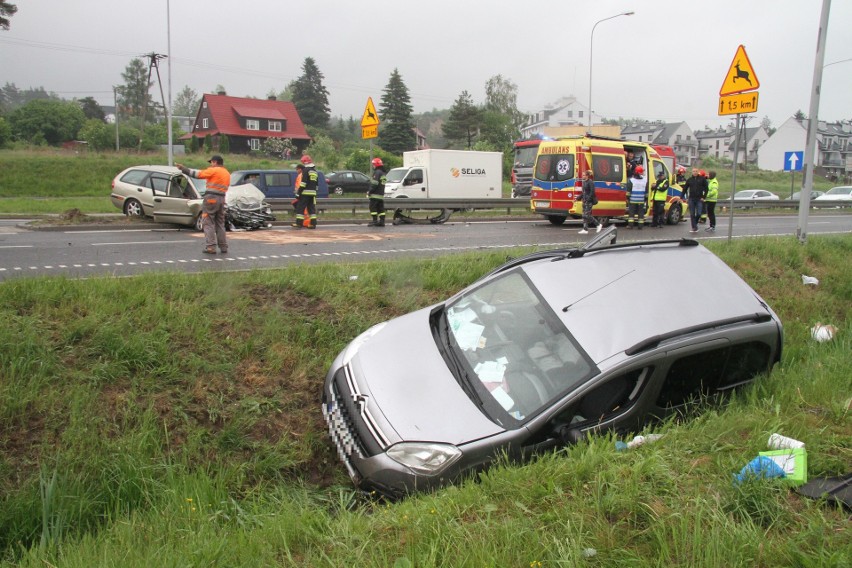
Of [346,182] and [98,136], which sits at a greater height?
[98,136]

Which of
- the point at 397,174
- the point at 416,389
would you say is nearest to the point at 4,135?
the point at 397,174

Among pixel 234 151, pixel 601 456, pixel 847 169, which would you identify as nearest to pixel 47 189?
pixel 601 456

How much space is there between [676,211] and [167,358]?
62.1ft

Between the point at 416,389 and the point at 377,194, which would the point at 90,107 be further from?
the point at 416,389

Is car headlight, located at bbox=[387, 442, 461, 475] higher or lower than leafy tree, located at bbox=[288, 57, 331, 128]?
lower

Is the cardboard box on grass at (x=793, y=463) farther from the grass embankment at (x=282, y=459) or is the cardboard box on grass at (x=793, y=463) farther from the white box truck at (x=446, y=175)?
the white box truck at (x=446, y=175)

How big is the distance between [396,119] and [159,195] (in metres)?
54.3

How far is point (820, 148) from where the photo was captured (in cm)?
9062

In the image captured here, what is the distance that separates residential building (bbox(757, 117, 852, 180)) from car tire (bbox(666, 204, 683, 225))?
247ft

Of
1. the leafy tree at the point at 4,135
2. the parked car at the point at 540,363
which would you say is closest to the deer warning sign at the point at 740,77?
the parked car at the point at 540,363

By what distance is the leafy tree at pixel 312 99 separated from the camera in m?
87.7

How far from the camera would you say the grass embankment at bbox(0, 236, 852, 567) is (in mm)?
2732

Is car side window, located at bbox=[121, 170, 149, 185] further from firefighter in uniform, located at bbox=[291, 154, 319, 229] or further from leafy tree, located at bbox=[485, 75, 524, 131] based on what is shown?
leafy tree, located at bbox=[485, 75, 524, 131]

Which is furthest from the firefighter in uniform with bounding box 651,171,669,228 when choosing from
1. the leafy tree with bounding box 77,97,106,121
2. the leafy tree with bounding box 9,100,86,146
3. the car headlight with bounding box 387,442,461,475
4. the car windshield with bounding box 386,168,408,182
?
the leafy tree with bounding box 77,97,106,121
